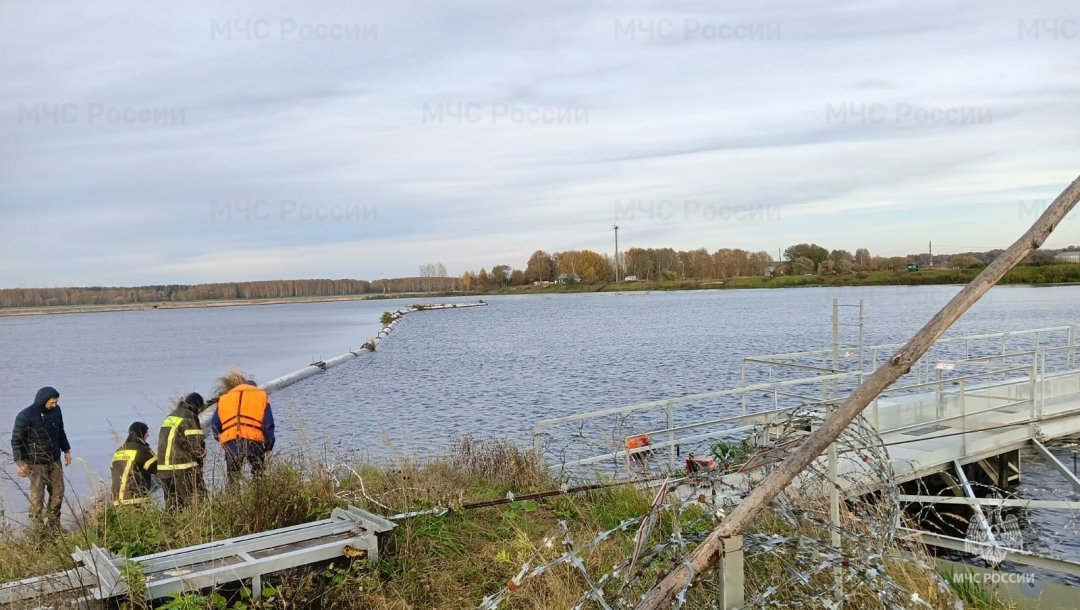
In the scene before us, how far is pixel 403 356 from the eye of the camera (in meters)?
54.8

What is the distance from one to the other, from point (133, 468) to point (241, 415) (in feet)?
4.59

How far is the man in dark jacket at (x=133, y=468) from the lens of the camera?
937 centimetres

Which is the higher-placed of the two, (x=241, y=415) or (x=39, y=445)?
(x=241, y=415)

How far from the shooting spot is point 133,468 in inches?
378

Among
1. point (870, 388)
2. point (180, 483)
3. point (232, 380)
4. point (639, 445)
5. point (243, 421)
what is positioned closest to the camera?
point (870, 388)

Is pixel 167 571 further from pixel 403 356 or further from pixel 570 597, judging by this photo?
pixel 403 356

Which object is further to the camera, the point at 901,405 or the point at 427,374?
the point at 427,374

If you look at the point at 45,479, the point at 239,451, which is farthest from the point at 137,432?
the point at 239,451

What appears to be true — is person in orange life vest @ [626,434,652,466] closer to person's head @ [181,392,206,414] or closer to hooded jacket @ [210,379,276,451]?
hooded jacket @ [210,379,276,451]

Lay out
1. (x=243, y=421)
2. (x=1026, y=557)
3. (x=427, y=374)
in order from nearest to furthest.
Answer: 1. (x=1026, y=557)
2. (x=243, y=421)
3. (x=427, y=374)

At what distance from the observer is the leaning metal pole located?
2.48 m

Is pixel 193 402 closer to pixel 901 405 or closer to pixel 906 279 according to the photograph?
pixel 901 405

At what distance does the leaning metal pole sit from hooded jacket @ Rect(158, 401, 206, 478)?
7.72m

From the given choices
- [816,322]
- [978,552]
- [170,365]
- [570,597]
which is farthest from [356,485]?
[816,322]
